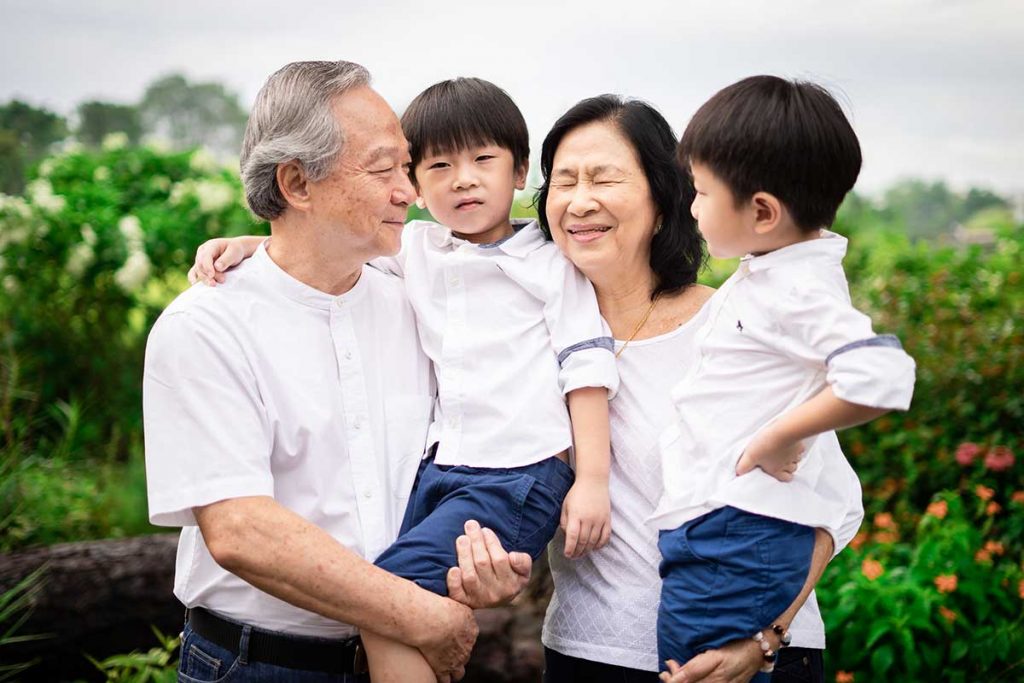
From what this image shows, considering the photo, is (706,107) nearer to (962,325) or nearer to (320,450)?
(320,450)

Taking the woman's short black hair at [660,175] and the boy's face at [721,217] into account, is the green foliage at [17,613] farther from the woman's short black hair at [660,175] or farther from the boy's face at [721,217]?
the boy's face at [721,217]

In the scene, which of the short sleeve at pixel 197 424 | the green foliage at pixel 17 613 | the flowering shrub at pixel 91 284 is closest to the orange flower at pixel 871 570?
the short sleeve at pixel 197 424

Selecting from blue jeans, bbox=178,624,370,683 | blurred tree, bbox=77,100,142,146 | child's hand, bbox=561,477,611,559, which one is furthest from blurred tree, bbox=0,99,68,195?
child's hand, bbox=561,477,611,559

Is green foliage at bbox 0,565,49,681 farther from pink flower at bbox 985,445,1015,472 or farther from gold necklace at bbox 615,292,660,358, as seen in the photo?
pink flower at bbox 985,445,1015,472

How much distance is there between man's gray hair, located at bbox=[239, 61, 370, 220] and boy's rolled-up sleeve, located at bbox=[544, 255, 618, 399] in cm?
60

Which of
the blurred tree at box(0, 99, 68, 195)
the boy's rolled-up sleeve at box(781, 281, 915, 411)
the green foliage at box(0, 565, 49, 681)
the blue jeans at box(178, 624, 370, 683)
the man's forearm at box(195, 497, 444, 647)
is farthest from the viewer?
the blurred tree at box(0, 99, 68, 195)

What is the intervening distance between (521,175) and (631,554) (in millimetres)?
1015

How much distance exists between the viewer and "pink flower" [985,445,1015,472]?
4432 mm

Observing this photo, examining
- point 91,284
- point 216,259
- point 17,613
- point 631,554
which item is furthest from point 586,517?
point 91,284

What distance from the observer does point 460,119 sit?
2.49 meters

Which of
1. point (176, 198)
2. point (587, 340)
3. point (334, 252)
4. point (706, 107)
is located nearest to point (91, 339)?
point (176, 198)

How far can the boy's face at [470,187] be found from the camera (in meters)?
2.49

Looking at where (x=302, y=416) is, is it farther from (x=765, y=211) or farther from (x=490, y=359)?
(x=765, y=211)

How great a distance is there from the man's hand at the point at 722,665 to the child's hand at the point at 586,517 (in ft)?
1.10
